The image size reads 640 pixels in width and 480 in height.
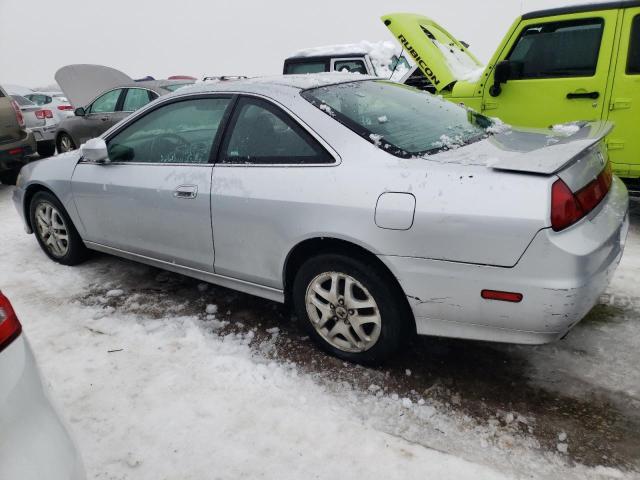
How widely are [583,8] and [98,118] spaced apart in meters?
7.33

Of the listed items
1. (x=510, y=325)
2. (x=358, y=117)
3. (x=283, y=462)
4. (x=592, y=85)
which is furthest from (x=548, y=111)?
(x=283, y=462)

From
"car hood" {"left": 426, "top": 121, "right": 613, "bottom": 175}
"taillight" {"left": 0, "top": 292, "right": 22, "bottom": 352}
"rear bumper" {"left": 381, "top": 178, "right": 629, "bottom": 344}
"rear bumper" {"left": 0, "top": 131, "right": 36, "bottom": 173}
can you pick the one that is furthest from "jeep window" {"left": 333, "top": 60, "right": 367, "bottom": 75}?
"taillight" {"left": 0, "top": 292, "right": 22, "bottom": 352}

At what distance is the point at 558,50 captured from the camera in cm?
481

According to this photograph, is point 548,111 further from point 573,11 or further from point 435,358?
point 435,358

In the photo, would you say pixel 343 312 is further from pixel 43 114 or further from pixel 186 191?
pixel 43 114

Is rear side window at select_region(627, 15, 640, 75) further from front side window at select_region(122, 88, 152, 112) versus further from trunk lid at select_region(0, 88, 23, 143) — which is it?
trunk lid at select_region(0, 88, 23, 143)

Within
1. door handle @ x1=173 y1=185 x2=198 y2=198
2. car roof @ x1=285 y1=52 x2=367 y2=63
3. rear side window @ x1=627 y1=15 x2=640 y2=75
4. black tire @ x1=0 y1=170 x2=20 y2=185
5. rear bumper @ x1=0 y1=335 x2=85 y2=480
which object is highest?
car roof @ x1=285 y1=52 x2=367 y2=63

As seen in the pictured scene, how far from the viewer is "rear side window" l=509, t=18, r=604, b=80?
4.61 metres

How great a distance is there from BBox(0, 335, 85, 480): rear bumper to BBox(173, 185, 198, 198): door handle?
5.47ft

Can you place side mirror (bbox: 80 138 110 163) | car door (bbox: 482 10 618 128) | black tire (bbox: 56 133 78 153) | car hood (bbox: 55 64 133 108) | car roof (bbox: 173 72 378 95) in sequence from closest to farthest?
car roof (bbox: 173 72 378 95), side mirror (bbox: 80 138 110 163), car door (bbox: 482 10 618 128), black tire (bbox: 56 133 78 153), car hood (bbox: 55 64 133 108)

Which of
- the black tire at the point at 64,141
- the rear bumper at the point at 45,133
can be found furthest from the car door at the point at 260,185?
the rear bumper at the point at 45,133

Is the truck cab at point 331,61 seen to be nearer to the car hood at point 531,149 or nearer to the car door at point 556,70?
the car door at point 556,70

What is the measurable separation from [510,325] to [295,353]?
1.23 m

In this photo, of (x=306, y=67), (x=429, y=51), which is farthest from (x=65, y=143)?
(x=429, y=51)
